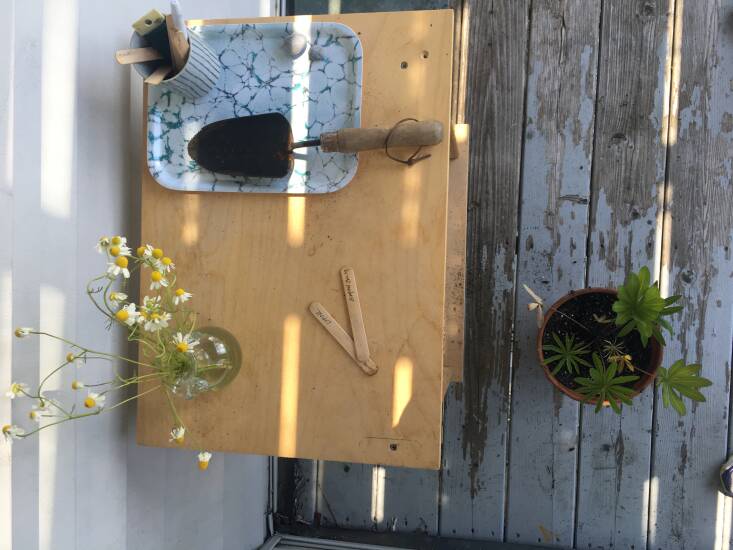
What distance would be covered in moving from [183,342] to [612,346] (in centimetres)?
79

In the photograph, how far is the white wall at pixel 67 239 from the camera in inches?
26.6

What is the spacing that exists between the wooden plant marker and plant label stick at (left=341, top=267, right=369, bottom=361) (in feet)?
1.34

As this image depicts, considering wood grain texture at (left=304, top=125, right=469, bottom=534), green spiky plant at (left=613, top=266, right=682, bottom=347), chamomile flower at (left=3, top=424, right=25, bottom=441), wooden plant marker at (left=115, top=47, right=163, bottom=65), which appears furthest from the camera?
wood grain texture at (left=304, top=125, right=469, bottom=534)

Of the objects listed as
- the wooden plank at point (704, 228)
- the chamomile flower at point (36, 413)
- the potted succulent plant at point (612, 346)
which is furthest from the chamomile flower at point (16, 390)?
the wooden plank at point (704, 228)

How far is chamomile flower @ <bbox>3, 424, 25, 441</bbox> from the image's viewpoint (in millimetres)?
624

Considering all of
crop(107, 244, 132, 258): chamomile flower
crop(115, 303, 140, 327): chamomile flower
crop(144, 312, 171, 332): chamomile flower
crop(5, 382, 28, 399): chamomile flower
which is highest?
crop(107, 244, 132, 258): chamomile flower

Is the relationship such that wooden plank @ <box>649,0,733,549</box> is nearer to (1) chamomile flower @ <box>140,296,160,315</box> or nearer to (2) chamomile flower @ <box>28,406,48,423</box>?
(1) chamomile flower @ <box>140,296,160,315</box>

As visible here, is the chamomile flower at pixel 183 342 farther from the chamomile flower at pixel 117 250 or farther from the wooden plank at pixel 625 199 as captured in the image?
the wooden plank at pixel 625 199

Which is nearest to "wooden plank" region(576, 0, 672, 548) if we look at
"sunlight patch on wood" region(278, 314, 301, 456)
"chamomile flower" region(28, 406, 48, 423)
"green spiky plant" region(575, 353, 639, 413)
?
"green spiky plant" region(575, 353, 639, 413)

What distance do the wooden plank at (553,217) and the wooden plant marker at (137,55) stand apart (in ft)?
2.85

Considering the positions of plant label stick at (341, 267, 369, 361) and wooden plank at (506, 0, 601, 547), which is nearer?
plant label stick at (341, 267, 369, 361)

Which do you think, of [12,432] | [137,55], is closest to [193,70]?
[137,55]

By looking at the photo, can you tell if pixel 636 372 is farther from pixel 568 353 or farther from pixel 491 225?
pixel 491 225

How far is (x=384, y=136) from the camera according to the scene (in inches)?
29.8
